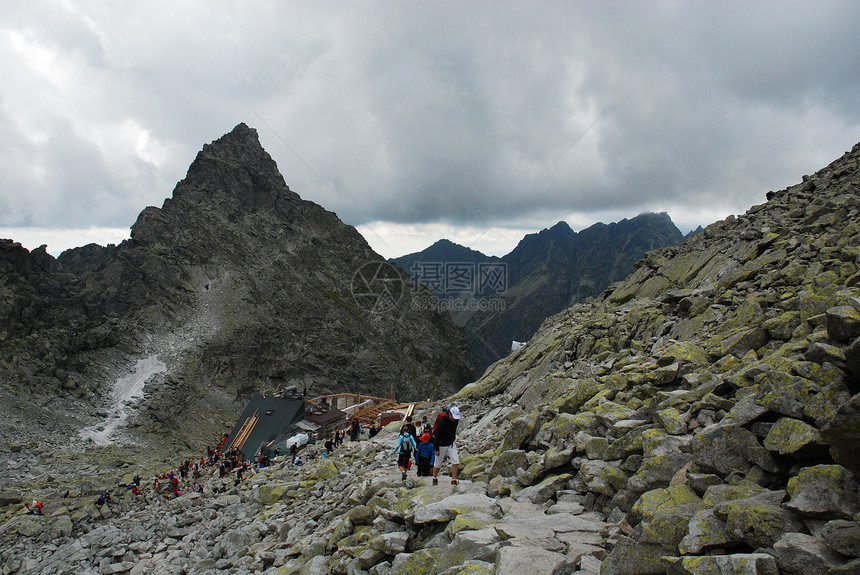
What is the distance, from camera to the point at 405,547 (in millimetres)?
7512

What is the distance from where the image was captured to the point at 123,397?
5650 cm

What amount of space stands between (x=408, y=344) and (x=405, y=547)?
10362 cm

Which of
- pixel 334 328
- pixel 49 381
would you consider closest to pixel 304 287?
pixel 334 328

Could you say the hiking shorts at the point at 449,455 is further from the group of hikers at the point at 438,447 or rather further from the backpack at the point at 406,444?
the backpack at the point at 406,444

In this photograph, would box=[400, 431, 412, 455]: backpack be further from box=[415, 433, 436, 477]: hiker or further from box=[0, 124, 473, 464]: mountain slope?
box=[0, 124, 473, 464]: mountain slope

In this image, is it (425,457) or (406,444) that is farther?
(406,444)

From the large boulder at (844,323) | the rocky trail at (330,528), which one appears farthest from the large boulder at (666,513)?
the large boulder at (844,323)

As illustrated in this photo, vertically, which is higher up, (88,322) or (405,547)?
(88,322)

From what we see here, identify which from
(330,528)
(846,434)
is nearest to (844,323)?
(846,434)

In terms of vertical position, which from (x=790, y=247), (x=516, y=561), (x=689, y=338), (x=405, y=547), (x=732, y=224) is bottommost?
(x=405, y=547)

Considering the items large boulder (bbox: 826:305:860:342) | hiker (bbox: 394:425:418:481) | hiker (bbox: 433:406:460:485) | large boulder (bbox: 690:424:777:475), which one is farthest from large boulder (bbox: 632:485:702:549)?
hiker (bbox: 394:425:418:481)

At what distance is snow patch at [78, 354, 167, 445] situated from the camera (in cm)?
4697

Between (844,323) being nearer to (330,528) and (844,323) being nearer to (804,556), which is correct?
(804,556)

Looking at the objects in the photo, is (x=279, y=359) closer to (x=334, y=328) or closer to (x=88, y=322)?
(x=334, y=328)
